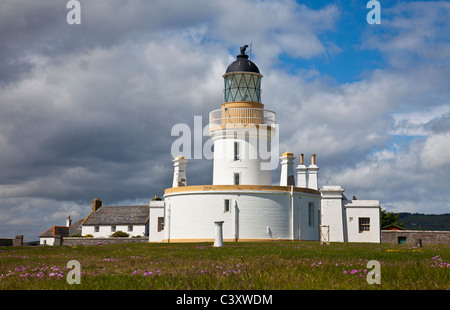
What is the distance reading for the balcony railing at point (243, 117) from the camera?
135 feet

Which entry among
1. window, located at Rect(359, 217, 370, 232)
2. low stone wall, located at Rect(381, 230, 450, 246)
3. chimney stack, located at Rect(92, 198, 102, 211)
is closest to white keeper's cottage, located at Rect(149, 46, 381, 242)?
window, located at Rect(359, 217, 370, 232)

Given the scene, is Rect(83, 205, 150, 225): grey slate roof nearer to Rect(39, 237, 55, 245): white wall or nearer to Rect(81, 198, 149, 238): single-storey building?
Rect(81, 198, 149, 238): single-storey building

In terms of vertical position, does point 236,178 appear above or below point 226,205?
above

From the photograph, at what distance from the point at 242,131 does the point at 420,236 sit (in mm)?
19114

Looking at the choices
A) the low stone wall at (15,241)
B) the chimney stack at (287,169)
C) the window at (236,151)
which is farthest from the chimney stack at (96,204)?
the window at (236,151)

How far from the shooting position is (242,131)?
4097 cm

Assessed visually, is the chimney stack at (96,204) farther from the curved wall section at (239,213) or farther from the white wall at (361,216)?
the white wall at (361,216)

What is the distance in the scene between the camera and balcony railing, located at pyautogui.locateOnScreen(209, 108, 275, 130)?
41.0 meters

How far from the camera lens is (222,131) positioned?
41469mm

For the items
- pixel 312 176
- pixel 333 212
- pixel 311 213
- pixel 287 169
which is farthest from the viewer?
pixel 312 176

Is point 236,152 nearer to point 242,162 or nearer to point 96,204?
point 242,162

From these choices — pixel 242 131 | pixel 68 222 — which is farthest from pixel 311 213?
pixel 68 222

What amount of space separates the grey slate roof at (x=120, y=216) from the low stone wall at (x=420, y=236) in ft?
115
